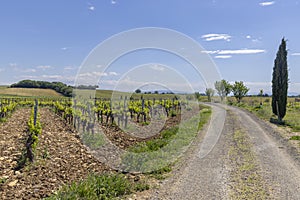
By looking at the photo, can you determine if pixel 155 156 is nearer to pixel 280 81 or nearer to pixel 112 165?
pixel 112 165

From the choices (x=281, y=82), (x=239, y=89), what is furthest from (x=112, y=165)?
(x=239, y=89)

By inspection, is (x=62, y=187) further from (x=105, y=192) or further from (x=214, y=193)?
(x=214, y=193)

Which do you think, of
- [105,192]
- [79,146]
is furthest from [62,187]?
[79,146]

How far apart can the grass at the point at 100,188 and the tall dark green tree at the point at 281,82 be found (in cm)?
1635

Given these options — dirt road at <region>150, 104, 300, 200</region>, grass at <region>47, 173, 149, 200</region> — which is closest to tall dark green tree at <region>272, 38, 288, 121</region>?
dirt road at <region>150, 104, 300, 200</region>

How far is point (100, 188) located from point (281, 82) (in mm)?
18098

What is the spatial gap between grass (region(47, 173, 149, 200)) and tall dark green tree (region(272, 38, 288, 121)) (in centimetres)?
1635

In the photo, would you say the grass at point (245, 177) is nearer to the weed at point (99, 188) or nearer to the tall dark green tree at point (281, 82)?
the weed at point (99, 188)

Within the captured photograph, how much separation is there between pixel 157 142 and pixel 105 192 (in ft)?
14.3

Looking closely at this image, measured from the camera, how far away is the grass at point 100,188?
4246 mm

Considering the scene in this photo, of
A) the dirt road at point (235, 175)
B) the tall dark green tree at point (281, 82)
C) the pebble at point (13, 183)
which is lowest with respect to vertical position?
the pebble at point (13, 183)

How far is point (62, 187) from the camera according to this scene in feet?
15.6

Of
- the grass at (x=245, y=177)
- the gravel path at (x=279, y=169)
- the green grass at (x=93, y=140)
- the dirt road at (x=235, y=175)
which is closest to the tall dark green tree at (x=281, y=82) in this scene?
the gravel path at (x=279, y=169)

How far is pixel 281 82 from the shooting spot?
18344 mm
